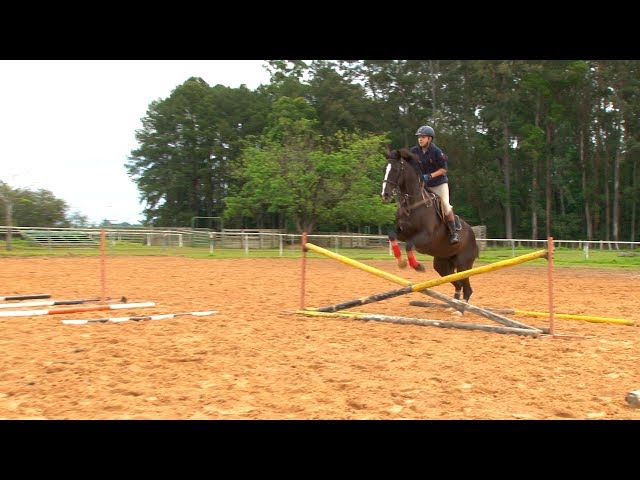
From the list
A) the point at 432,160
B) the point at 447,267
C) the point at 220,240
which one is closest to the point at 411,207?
the point at 432,160

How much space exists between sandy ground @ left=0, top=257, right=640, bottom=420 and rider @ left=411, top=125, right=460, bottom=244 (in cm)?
159

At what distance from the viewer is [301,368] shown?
4.73m

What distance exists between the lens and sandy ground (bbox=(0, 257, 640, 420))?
3.70 meters

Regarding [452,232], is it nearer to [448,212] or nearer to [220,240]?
[448,212]

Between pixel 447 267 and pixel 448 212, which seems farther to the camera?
pixel 447 267

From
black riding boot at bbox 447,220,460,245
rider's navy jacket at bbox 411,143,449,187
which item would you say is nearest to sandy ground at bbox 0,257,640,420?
black riding boot at bbox 447,220,460,245

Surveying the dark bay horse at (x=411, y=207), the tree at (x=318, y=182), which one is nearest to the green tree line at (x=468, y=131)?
the tree at (x=318, y=182)

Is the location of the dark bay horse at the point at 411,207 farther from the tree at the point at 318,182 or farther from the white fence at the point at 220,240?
the tree at the point at 318,182

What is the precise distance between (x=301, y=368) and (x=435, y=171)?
4.59 m

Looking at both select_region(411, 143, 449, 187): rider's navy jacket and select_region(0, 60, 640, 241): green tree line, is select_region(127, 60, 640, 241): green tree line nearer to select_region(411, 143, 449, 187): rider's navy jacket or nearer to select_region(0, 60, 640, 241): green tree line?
select_region(0, 60, 640, 241): green tree line

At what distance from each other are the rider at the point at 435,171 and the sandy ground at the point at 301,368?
1.59m

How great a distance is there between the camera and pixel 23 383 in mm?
4082

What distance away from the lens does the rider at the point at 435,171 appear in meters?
8.08

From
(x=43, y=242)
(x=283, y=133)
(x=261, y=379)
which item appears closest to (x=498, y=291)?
(x=261, y=379)
